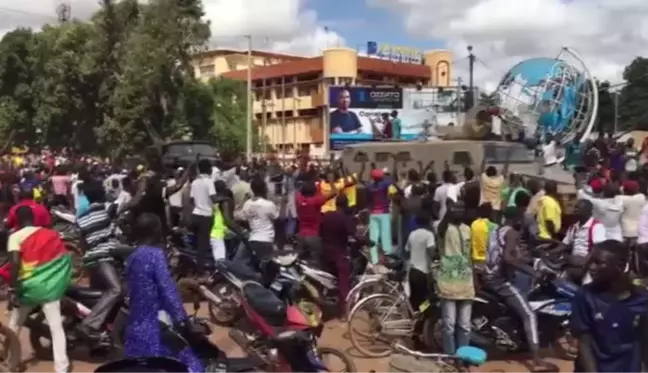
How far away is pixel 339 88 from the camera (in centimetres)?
4150

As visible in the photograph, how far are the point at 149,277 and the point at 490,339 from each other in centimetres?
392

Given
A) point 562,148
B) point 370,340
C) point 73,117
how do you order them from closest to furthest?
point 370,340
point 562,148
point 73,117

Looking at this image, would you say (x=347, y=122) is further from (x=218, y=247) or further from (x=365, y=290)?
(x=365, y=290)

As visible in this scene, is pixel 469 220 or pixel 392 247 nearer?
pixel 469 220

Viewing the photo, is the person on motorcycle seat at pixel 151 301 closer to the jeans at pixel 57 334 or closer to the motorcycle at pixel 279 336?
the motorcycle at pixel 279 336

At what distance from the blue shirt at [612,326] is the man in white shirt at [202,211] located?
685 cm

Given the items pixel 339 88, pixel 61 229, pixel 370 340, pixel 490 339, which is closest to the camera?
Answer: pixel 490 339

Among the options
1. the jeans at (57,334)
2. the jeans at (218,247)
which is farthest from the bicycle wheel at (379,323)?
the jeans at (57,334)

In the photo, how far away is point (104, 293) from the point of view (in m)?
7.75

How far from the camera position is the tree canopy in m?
28.0

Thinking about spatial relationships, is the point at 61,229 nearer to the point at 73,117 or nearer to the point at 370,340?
the point at 370,340

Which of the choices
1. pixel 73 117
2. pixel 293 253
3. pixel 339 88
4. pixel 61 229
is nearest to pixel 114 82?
pixel 73 117

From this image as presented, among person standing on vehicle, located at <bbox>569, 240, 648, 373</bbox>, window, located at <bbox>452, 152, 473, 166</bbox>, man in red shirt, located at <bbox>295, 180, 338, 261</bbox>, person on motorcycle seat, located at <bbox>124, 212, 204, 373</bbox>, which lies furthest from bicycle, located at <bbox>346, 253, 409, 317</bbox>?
window, located at <bbox>452, 152, 473, 166</bbox>

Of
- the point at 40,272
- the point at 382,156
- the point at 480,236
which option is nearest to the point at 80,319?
the point at 40,272
